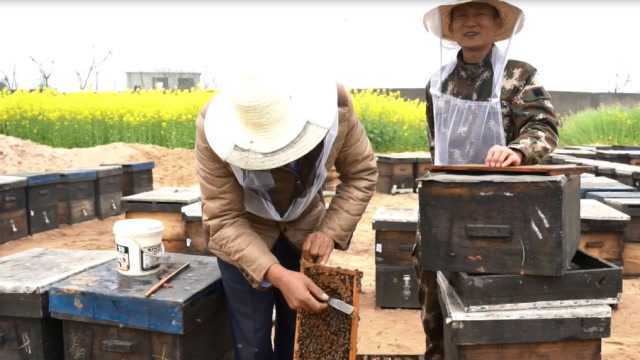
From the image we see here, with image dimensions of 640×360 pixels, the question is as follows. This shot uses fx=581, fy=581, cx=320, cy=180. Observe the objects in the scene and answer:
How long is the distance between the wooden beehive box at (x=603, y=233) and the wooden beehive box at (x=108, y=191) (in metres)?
5.14

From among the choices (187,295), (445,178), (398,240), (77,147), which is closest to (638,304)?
(398,240)

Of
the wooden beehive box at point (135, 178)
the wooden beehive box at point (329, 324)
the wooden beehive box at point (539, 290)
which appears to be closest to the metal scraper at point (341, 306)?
A: the wooden beehive box at point (329, 324)

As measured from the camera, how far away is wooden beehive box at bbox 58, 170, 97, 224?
A: 6.35 meters

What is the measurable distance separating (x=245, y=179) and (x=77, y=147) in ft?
32.3

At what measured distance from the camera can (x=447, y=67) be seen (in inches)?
97.3

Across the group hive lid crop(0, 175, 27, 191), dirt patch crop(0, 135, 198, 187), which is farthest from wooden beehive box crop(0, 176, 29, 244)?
dirt patch crop(0, 135, 198, 187)

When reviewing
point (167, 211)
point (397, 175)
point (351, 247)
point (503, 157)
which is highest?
point (503, 157)

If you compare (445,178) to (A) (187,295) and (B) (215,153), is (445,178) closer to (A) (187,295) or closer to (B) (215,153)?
(B) (215,153)

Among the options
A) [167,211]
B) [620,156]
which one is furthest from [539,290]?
[620,156]

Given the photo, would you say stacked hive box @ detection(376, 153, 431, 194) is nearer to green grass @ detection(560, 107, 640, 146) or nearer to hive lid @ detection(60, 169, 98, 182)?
hive lid @ detection(60, 169, 98, 182)

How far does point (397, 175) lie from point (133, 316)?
666 centimetres

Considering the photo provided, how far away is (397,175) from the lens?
852 cm

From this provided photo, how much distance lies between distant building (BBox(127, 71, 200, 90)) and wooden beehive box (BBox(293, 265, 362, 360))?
31148mm

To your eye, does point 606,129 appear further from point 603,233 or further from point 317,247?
point 317,247
